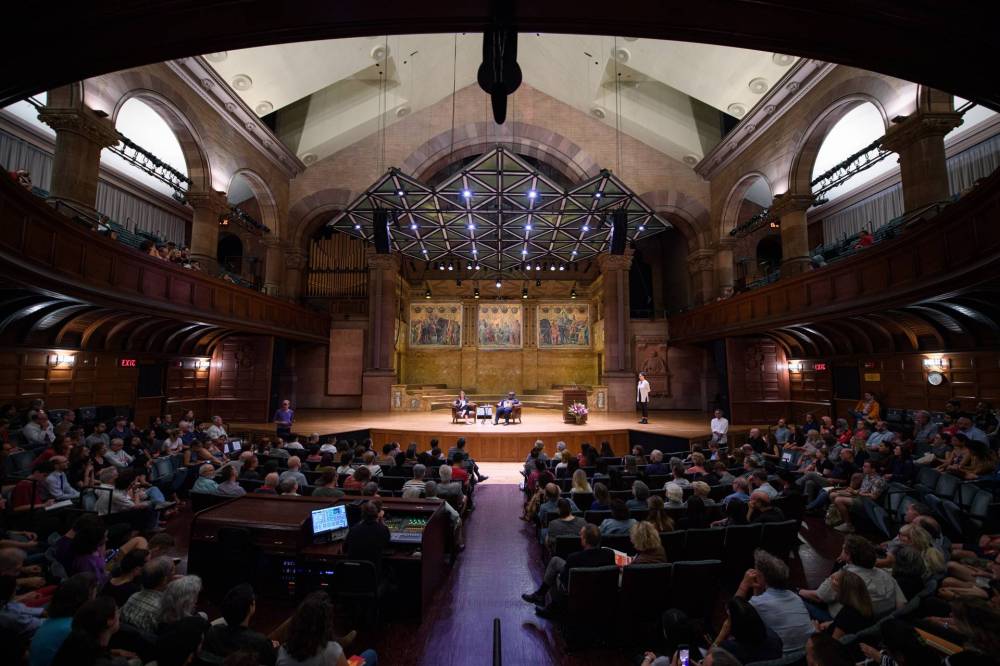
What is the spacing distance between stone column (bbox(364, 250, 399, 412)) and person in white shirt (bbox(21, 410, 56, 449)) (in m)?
8.81

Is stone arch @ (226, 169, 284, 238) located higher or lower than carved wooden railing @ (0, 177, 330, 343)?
higher

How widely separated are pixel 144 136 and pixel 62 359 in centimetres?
708

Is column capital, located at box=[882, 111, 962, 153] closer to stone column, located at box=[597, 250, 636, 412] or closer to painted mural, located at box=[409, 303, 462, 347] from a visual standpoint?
stone column, located at box=[597, 250, 636, 412]

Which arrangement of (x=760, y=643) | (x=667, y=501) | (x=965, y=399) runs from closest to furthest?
(x=760, y=643)
(x=667, y=501)
(x=965, y=399)

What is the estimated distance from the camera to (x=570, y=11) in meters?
2.72

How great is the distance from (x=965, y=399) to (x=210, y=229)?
18.0m

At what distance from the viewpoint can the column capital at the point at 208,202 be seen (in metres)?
11.6

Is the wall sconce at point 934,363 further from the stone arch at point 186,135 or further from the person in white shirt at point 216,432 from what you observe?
the stone arch at point 186,135

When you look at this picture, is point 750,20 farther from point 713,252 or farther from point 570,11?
point 713,252

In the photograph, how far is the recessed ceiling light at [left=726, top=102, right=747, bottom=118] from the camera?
1266 cm

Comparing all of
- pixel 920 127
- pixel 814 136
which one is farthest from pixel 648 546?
pixel 814 136

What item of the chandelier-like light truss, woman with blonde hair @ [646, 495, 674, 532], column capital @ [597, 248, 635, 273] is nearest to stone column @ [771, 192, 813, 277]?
the chandelier-like light truss

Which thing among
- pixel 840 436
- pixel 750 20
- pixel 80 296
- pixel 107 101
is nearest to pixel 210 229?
pixel 107 101

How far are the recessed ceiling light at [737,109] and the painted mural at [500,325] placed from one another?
1052 centimetres
